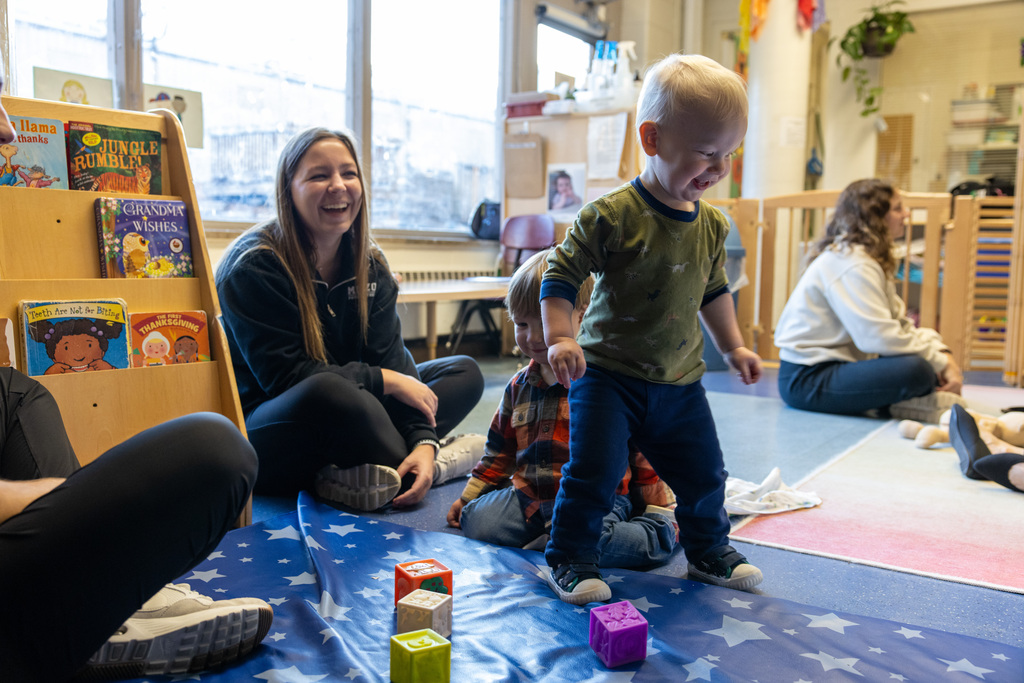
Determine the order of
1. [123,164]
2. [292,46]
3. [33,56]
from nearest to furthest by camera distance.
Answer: [123,164] → [33,56] → [292,46]

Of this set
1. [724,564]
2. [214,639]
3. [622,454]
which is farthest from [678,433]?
[214,639]

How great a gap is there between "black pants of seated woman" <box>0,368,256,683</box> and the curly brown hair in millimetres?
2593

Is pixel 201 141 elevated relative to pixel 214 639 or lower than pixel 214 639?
elevated

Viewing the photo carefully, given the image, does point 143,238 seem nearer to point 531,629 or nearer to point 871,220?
point 531,629

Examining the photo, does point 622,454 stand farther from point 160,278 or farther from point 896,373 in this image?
point 896,373

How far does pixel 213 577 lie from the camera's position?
128 cm

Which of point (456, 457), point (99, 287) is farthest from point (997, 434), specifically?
point (99, 287)

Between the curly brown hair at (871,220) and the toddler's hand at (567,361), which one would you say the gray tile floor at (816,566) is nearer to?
the toddler's hand at (567,361)

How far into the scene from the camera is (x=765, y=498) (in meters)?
1.77

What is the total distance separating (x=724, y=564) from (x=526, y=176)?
341cm

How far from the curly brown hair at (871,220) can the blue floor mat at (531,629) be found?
1.96 metres

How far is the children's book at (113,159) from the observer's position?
1.48 meters

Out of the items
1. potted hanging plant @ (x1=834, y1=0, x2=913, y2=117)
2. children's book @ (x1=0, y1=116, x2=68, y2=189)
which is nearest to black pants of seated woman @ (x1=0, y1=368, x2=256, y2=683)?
children's book @ (x1=0, y1=116, x2=68, y2=189)

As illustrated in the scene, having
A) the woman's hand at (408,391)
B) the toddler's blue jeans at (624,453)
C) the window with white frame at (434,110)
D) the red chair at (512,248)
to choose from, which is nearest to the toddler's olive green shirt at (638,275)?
the toddler's blue jeans at (624,453)
